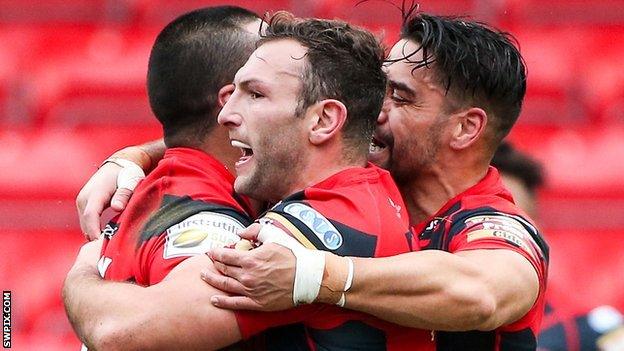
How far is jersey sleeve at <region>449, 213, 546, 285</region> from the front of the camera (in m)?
3.28

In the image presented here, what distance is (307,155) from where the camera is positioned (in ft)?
10.7

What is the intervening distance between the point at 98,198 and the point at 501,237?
1143mm

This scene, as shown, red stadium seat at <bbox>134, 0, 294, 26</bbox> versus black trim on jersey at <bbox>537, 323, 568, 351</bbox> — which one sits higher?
black trim on jersey at <bbox>537, 323, 568, 351</bbox>

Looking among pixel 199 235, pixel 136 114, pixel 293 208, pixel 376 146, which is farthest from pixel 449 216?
pixel 136 114

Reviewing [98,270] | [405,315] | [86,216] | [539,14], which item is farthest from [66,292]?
[539,14]

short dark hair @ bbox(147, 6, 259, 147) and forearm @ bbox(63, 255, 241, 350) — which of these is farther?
short dark hair @ bbox(147, 6, 259, 147)

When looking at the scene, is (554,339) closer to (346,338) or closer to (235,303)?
(346,338)

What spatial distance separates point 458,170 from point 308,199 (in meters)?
0.73

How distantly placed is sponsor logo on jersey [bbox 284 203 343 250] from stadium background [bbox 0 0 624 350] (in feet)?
14.2

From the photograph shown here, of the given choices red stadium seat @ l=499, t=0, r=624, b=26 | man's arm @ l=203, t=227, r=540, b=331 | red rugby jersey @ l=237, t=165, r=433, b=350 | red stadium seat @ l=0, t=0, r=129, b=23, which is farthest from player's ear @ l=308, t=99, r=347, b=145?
red stadium seat @ l=0, t=0, r=129, b=23

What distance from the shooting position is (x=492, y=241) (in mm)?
3271

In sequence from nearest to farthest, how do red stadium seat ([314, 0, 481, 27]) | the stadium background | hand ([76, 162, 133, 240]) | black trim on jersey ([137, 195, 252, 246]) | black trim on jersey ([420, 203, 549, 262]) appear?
1. black trim on jersey ([137, 195, 252, 246])
2. black trim on jersey ([420, 203, 549, 262])
3. hand ([76, 162, 133, 240])
4. the stadium background
5. red stadium seat ([314, 0, 481, 27])

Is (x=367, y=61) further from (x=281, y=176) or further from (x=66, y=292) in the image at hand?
(x=66, y=292)

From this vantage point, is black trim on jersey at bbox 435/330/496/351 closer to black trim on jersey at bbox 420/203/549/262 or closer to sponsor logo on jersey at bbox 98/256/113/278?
black trim on jersey at bbox 420/203/549/262
